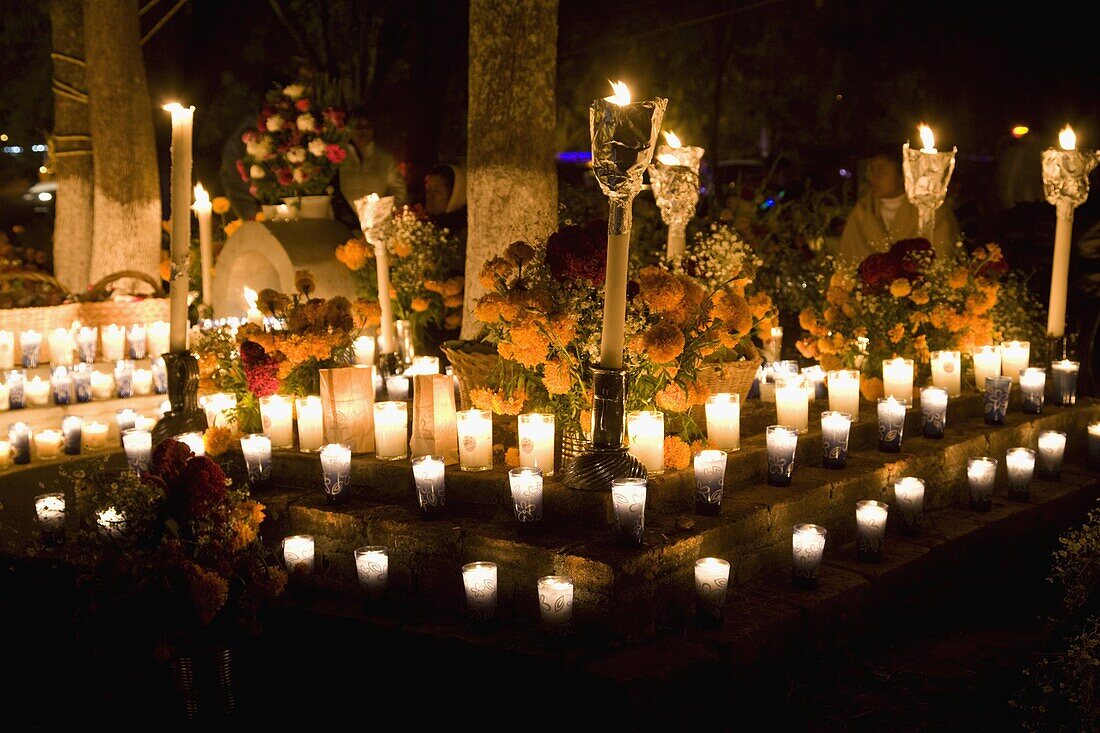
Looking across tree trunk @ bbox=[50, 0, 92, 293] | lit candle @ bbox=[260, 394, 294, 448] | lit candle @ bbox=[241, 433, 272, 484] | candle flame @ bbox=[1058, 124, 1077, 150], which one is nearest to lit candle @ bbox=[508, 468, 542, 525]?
lit candle @ bbox=[241, 433, 272, 484]

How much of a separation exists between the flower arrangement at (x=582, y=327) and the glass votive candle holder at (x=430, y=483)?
0.36m

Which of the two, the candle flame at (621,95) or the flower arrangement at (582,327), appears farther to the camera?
the flower arrangement at (582,327)

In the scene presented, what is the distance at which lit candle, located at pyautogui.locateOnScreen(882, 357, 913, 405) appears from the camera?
5422 mm

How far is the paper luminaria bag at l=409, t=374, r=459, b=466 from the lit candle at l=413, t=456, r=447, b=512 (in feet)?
1.29

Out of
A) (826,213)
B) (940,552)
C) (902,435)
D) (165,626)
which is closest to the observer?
(165,626)

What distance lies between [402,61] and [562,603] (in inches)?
427

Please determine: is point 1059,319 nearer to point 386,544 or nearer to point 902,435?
point 902,435

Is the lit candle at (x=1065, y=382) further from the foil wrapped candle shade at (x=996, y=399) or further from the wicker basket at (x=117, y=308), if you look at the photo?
the wicker basket at (x=117, y=308)

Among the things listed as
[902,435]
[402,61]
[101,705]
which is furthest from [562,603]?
[402,61]

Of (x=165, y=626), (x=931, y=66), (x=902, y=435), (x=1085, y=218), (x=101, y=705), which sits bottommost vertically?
(x=101, y=705)

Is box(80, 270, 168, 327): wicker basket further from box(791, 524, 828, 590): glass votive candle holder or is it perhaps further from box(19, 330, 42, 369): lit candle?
box(791, 524, 828, 590): glass votive candle holder

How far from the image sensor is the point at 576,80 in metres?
14.7

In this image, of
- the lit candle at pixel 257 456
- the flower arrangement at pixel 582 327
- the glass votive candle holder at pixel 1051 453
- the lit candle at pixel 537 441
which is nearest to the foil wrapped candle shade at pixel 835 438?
the flower arrangement at pixel 582 327

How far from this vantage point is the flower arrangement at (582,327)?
3.93 m
